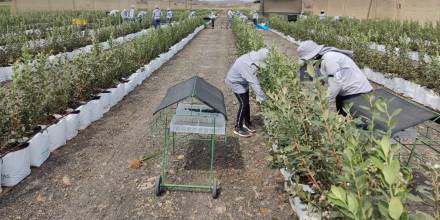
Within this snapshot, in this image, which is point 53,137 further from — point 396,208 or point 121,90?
point 396,208

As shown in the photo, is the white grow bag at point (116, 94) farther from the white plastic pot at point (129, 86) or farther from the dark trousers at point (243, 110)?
the dark trousers at point (243, 110)

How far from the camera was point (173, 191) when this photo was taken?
4.49 meters

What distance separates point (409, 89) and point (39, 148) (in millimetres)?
8169

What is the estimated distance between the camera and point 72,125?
19.7ft

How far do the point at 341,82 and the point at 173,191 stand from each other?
7.83 ft

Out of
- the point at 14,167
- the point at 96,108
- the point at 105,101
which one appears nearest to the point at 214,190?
the point at 14,167

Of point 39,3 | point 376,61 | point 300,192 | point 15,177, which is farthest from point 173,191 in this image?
point 39,3

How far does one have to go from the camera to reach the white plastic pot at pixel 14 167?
4344 mm

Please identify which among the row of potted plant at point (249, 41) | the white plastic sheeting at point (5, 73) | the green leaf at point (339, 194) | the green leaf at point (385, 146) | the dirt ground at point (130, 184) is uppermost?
the row of potted plant at point (249, 41)

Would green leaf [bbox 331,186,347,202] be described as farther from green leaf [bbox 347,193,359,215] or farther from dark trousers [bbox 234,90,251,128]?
dark trousers [bbox 234,90,251,128]

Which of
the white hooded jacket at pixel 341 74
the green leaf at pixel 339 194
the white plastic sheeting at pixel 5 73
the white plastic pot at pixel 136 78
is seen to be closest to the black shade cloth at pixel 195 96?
the white hooded jacket at pixel 341 74

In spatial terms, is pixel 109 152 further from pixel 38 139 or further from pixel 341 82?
pixel 341 82

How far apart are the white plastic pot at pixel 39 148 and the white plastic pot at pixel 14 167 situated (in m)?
0.21

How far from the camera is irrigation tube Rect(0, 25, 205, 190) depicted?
4391mm
